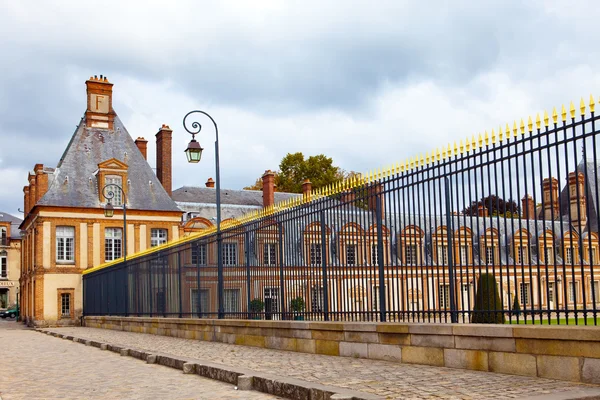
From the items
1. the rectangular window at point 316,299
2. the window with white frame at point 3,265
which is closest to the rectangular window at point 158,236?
the rectangular window at point 316,299

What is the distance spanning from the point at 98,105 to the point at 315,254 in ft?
115

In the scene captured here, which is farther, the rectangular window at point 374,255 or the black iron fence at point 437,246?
the rectangular window at point 374,255

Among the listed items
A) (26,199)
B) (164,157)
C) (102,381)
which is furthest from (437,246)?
(26,199)

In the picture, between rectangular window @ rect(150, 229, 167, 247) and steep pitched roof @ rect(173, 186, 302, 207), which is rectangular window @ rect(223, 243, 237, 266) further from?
steep pitched roof @ rect(173, 186, 302, 207)

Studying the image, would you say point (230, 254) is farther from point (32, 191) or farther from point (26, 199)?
point (26, 199)

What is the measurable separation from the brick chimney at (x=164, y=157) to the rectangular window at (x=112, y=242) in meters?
5.80

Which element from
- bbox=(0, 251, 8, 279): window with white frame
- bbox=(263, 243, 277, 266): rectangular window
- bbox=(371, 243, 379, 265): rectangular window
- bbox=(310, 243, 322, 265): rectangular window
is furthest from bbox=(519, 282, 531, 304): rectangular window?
bbox=(0, 251, 8, 279): window with white frame

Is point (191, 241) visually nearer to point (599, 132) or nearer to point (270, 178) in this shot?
point (599, 132)

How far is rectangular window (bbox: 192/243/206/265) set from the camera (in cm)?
1652

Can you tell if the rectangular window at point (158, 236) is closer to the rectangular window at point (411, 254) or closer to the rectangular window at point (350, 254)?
the rectangular window at point (350, 254)

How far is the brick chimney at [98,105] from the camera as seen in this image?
4366cm

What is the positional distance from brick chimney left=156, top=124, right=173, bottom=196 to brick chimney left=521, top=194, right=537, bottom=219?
131 ft

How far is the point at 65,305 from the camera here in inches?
1560

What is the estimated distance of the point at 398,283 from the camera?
9805mm
